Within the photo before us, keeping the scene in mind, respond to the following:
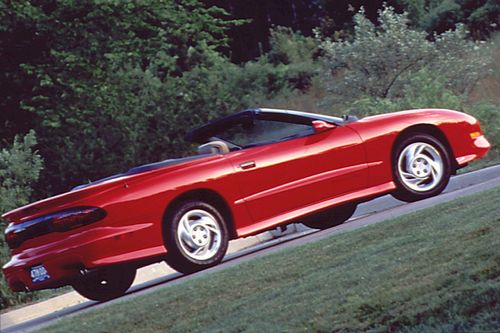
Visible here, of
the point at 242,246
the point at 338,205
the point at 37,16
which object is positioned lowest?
the point at 242,246

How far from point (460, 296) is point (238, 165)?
2.07 meters

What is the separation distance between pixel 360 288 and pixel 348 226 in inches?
191

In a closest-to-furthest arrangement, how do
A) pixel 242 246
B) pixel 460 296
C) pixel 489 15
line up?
pixel 460 296 < pixel 242 246 < pixel 489 15

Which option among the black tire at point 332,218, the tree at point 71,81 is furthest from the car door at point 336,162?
the tree at point 71,81

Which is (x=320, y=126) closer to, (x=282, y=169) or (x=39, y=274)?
(x=282, y=169)

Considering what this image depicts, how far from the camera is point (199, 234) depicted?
6.59 meters

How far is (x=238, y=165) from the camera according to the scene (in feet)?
21.0

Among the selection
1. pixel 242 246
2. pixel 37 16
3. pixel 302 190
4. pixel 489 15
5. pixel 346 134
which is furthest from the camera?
pixel 489 15

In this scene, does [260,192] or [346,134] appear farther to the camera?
[346,134]

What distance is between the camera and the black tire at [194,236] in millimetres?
6379

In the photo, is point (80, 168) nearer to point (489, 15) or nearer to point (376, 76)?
point (376, 76)

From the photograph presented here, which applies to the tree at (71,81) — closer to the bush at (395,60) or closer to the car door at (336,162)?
the bush at (395,60)

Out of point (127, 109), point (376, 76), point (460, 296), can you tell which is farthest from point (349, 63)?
point (460, 296)

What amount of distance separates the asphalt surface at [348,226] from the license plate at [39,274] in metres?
4.71
